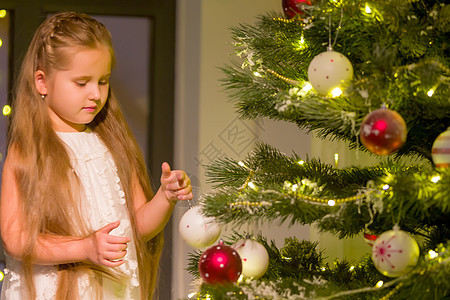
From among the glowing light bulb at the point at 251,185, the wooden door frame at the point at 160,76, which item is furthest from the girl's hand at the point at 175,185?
the wooden door frame at the point at 160,76

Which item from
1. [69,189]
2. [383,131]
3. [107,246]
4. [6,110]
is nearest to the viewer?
[383,131]

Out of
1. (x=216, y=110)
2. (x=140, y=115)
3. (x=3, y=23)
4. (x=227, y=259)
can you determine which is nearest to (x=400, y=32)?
(x=227, y=259)

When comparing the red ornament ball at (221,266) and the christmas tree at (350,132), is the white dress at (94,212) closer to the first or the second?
the christmas tree at (350,132)

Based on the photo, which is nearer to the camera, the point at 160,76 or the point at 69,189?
the point at 69,189

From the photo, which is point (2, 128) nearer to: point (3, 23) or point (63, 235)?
point (3, 23)

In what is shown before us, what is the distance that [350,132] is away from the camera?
0.85 m

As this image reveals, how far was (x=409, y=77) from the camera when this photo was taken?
0.76 m

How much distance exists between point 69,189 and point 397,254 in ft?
2.07

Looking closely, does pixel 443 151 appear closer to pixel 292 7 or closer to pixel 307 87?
pixel 307 87

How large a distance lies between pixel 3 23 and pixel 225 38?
2.24 feet

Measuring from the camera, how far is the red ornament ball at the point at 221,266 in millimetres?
784

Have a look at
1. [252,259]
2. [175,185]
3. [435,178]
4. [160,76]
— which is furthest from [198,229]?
[160,76]

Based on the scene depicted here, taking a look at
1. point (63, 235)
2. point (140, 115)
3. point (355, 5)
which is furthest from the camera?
point (140, 115)

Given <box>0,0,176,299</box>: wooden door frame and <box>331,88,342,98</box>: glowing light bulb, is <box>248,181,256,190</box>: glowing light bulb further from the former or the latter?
<box>0,0,176,299</box>: wooden door frame
